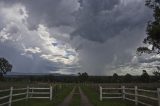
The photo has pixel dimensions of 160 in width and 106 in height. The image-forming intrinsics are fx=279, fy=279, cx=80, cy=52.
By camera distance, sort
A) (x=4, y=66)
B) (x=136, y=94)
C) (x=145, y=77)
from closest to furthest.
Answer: (x=136, y=94)
(x=4, y=66)
(x=145, y=77)

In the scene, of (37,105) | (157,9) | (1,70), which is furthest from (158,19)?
(1,70)

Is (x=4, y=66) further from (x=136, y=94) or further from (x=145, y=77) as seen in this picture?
(x=136, y=94)

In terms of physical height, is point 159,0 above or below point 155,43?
above

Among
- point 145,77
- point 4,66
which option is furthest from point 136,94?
point 145,77

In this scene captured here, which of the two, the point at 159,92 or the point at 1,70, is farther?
the point at 1,70

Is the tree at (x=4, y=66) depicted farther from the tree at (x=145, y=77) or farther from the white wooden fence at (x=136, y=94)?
the white wooden fence at (x=136, y=94)

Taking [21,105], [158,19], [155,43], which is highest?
[158,19]

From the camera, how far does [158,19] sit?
136 ft

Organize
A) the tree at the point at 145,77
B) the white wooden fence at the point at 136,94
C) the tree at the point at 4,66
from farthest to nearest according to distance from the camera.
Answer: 1. the tree at the point at 145,77
2. the tree at the point at 4,66
3. the white wooden fence at the point at 136,94

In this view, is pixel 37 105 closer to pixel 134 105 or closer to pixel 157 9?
pixel 134 105

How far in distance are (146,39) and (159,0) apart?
6210 millimetres

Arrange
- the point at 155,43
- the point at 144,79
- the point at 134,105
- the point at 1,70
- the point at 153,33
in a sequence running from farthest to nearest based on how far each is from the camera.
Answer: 1. the point at 144,79
2. the point at 1,70
3. the point at 155,43
4. the point at 153,33
5. the point at 134,105

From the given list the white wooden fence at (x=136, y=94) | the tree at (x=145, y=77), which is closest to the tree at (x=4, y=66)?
the tree at (x=145, y=77)

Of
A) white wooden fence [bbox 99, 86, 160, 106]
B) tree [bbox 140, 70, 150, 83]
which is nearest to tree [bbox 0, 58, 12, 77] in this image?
tree [bbox 140, 70, 150, 83]
